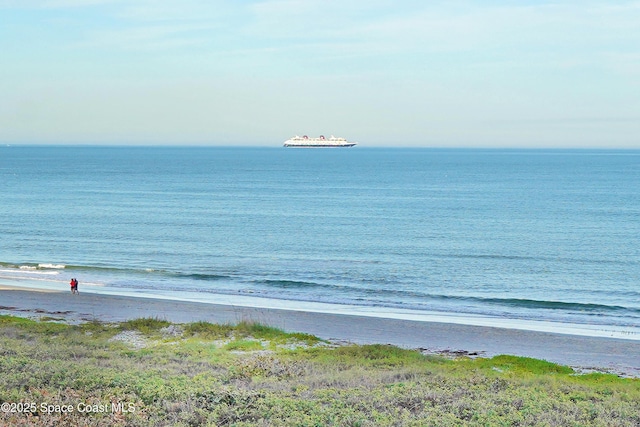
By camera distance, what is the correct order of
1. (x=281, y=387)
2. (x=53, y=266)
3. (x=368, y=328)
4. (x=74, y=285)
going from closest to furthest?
1. (x=281, y=387)
2. (x=368, y=328)
3. (x=74, y=285)
4. (x=53, y=266)

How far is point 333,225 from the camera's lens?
65312 mm

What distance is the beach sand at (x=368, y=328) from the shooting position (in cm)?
2472

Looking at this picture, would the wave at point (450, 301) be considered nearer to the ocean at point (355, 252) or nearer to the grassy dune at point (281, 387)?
the ocean at point (355, 252)

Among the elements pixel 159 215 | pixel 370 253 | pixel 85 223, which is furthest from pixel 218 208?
pixel 370 253

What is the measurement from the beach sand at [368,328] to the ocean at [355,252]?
233 cm

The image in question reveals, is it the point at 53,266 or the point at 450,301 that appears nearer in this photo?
the point at 450,301

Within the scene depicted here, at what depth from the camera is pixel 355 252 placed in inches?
1997

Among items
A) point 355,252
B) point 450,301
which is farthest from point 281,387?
point 355,252

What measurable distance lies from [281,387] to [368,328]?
13367 mm

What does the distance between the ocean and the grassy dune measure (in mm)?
11724

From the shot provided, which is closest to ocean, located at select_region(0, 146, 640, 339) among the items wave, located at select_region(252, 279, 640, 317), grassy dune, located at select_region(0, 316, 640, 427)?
wave, located at select_region(252, 279, 640, 317)

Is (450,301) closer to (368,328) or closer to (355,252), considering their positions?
(368,328)

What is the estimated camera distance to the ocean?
35.7 meters

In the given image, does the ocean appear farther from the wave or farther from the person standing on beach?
the person standing on beach
